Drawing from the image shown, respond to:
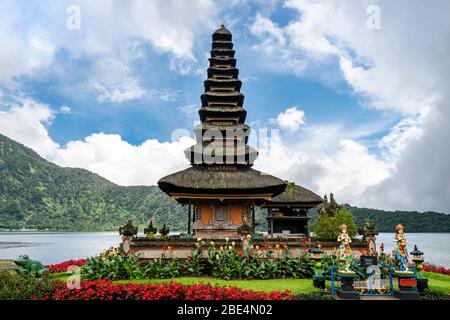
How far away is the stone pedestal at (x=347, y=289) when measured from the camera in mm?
10539

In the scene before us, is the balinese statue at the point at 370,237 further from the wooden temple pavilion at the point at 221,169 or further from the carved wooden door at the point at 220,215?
the carved wooden door at the point at 220,215

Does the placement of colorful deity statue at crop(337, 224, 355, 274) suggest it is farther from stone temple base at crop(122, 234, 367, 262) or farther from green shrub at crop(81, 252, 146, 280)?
green shrub at crop(81, 252, 146, 280)

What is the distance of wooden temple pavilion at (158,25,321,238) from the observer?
2130 cm

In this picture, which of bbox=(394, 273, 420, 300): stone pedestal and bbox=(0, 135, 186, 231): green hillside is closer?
bbox=(394, 273, 420, 300): stone pedestal

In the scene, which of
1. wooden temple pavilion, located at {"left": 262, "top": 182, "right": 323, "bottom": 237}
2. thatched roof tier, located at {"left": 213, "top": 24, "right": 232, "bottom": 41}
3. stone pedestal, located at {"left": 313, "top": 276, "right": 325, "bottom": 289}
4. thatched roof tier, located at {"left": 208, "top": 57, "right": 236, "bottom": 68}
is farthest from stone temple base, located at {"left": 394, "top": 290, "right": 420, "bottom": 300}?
thatched roof tier, located at {"left": 213, "top": 24, "right": 232, "bottom": 41}

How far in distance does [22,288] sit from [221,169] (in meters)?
15.1

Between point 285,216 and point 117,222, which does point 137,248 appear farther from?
point 117,222

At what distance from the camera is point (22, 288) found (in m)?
10.7

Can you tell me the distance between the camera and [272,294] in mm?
9961

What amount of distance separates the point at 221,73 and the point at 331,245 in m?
17.9

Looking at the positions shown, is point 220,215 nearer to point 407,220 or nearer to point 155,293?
point 155,293

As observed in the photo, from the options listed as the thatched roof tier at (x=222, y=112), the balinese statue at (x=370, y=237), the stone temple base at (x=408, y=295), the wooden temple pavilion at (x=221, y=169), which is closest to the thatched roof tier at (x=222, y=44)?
the wooden temple pavilion at (x=221, y=169)
